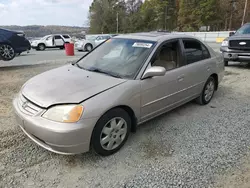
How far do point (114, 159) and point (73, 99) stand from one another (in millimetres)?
939

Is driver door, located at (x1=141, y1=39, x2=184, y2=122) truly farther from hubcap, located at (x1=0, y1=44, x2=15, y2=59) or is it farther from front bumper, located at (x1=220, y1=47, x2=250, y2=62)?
hubcap, located at (x1=0, y1=44, x2=15, y2=59)

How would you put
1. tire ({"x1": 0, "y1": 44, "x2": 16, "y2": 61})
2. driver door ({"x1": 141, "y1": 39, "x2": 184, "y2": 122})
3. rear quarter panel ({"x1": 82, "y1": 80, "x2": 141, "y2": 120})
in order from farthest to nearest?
tire ({"x1": 0, "y1": 44, "x2": 16, "y2": 61})
driver door ({"x1": 141, "y1": 39, "x2": 184, "y2": 122})
rear quarter panel ({"x1": 82, "y1": 80, "x2": 141, "y2": 120})

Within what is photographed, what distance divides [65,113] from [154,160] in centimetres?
126

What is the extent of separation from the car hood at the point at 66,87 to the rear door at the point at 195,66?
1.50m

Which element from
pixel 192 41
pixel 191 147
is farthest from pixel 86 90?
pixel 192 41

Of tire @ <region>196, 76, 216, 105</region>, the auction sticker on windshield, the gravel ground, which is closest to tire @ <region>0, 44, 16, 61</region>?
the gravel ground

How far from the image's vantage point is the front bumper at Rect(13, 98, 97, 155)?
232 centimetres

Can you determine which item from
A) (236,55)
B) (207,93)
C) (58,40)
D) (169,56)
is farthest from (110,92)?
(58,40)

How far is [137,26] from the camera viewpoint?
60.6 metres

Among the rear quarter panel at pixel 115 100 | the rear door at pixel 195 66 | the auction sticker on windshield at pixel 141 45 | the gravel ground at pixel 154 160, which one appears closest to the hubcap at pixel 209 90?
the rear door at pixel 195 66

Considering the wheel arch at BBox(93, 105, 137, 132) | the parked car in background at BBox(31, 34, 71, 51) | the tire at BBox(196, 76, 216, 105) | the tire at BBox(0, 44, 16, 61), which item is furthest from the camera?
the parked car in background at BBox(31, 34, 71, 51)

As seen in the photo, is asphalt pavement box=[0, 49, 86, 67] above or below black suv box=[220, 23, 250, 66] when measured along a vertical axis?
below

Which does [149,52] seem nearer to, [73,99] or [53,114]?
[73,99]

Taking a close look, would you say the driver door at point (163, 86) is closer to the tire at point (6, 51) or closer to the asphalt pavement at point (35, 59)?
the tire at point (6, 51)
